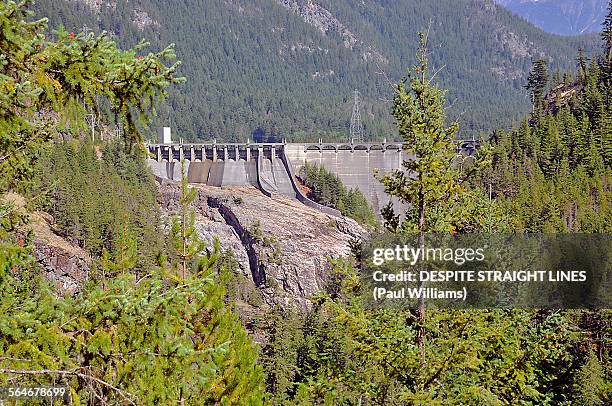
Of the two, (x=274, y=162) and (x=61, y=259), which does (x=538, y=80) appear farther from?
(x=61, y=259)

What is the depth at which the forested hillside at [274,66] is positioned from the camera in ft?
428

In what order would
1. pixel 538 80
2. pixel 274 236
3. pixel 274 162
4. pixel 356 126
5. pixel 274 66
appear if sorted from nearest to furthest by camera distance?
pixel 274 236 < pixel 274 162 < pixel 538 80 < pixel 356 126 < pixel 274 66

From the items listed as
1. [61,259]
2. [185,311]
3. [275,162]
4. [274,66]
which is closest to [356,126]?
[275,162]

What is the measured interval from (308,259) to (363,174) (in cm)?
1825

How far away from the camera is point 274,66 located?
6442 inches

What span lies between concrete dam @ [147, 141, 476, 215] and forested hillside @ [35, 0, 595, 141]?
3993 centimetres

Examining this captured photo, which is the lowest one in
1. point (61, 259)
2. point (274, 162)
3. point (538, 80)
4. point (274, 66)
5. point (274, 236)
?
point (61, 259)

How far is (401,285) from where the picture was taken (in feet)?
31.4

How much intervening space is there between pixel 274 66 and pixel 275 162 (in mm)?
94158

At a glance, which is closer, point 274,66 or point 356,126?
point 356,126

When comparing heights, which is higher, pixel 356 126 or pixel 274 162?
pixel 356 126

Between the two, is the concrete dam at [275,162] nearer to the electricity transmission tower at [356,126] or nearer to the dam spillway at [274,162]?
the dam spillway at [274,162]

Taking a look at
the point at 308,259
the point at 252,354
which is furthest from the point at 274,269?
the point at 252,354

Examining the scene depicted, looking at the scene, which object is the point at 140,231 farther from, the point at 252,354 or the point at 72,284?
the point at 252,354
